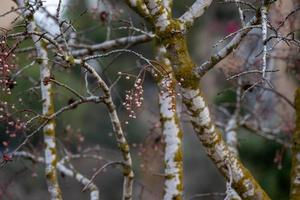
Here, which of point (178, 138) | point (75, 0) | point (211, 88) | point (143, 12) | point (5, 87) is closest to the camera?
point (5, 87)

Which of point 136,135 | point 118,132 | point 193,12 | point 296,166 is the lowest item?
point 296,166

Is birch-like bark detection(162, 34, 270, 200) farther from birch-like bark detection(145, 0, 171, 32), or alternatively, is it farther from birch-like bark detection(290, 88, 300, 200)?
birch-like bark detection(290, 88, 300, 200)

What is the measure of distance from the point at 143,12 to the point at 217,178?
10334 mm

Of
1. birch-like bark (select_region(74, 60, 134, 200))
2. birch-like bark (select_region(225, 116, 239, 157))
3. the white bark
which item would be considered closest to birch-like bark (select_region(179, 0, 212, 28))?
the white bark

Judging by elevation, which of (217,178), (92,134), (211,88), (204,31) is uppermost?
(204,31)

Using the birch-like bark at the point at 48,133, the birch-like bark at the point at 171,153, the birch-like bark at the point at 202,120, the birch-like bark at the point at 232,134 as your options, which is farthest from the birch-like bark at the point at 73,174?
the birch-like bark at the point at 232,134

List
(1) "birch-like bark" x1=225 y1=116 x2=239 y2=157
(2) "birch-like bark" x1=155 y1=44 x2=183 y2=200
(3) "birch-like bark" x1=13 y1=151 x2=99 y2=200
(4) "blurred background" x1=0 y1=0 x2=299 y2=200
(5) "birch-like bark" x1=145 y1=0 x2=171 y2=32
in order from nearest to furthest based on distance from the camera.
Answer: (5) "birch-like bark" x1=145 y1=0 x2=171 y2=32, (2) "birch-like bark" x1=155 y1=44 x2=183 y2=200, (3) "birch-like bark" x1=13 y1=151 x2=99 y2=200, (1) "birch-like bark" x1=225 y1=116 x2=239 y2=157, (4) "blurred background" x1=0 y1=0 x2=299 y2=200

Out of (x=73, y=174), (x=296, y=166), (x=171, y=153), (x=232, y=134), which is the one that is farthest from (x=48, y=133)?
(x=232, y=134)

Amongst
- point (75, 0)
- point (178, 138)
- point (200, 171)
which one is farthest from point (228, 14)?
point (178, 138)

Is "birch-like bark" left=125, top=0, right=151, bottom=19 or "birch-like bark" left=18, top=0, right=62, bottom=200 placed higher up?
"birch-like bark" left=125, top=0, right=151, bottom=19

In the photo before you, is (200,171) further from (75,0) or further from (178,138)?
(178,138)

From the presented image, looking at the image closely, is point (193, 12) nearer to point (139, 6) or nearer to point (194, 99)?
point (139, 6)

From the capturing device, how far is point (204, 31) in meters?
18.1

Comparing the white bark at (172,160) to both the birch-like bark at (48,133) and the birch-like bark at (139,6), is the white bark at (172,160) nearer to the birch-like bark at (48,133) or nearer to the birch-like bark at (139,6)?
the birch-like bark at (139,6)
